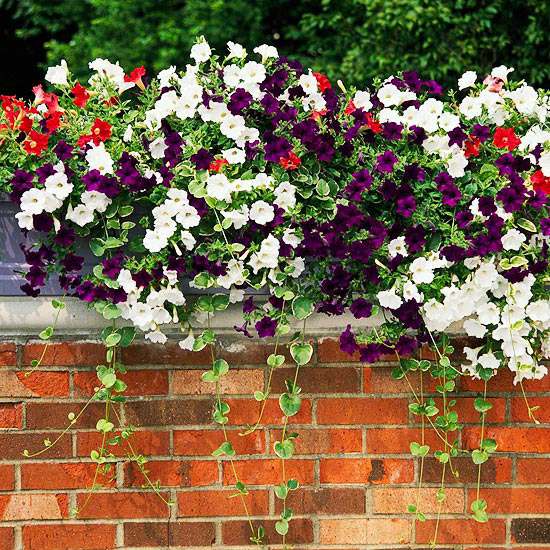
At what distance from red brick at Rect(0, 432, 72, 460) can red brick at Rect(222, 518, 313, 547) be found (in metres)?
0.51

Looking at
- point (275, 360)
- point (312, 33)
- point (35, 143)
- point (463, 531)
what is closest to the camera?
point (35, 143)

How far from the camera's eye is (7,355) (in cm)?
229

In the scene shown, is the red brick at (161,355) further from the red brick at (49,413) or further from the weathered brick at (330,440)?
the weathered brick at (330,440)

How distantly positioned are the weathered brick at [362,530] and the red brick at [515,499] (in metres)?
0.23

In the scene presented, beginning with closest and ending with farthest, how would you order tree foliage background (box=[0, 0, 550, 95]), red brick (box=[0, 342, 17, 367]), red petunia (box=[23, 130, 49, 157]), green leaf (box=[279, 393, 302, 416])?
red petunia (box=[23, 130, 49, 157])
green leaf (box=[279, 393, 302, 416])
red brick (box=[0, 342, 17, 367])
tree foliage background (box=[0, 0, 550, 95])

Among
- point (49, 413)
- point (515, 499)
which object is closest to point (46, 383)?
point (49, 413)

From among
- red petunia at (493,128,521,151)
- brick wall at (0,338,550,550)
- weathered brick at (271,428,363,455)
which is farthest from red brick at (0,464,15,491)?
red petunia at (493,128,521,151)

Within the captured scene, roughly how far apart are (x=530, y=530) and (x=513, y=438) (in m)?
0.28

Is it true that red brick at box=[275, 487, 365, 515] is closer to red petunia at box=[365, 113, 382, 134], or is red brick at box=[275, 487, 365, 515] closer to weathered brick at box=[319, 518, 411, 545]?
weathered brick at box=[319, 518, 411, 545]

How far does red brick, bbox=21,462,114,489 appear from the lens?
2322mm

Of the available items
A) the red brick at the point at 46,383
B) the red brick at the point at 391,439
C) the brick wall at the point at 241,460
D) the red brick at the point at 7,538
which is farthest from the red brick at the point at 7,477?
the red brick at the point at 391,439

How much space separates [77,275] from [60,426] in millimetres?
452

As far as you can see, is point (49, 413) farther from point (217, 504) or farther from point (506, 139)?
point (506, 139)

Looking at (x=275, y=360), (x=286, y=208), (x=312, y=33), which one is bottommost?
(x=275, y=360)
